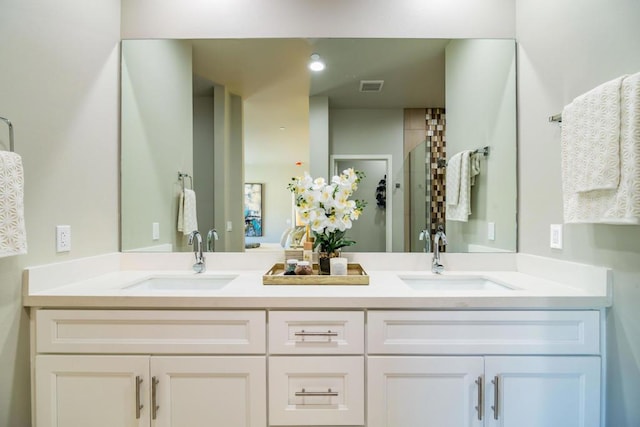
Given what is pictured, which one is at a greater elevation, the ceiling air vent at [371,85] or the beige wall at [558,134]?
the ceiling air vent at [371,85]

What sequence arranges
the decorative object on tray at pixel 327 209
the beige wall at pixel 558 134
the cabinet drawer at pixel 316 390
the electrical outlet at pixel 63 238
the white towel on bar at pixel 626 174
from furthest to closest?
the decorative object on tray at pixel 327 209, the electrical outlet at pixel 63 238, the cabinet drawer at pixel 316 390, the beige wall at pixel 558 134, the white towel on bar at pixel 626 174

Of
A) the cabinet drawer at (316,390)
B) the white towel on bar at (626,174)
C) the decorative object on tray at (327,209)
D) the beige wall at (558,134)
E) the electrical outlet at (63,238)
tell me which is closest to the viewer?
the white towel on bar at (626,174)

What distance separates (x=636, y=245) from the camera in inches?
39.1

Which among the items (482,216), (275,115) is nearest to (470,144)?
(482,216)

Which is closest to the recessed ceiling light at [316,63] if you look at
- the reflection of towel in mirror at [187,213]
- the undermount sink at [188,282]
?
the reflection of towel in mirror at [187,213]

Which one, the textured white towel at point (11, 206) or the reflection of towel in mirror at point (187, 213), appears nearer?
the textured white towel at point (11, 206)

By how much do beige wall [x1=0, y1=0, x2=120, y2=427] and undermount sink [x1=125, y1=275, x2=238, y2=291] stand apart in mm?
317

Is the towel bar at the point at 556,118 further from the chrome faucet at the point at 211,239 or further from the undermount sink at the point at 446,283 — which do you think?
the chrome faucet at the point at 211,239

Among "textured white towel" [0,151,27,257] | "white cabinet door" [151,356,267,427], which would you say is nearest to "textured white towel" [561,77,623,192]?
"white cabinet door" [151,356,267,427]

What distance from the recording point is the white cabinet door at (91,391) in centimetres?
113

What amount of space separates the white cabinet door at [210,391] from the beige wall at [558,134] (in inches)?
50.4

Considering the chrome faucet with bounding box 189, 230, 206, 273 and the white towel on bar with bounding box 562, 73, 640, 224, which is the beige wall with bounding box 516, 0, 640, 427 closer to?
the white towel on bar with bounding box 562, 73, 640, 224

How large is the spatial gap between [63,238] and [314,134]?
1.28 m

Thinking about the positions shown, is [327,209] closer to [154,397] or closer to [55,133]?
[154,397]
